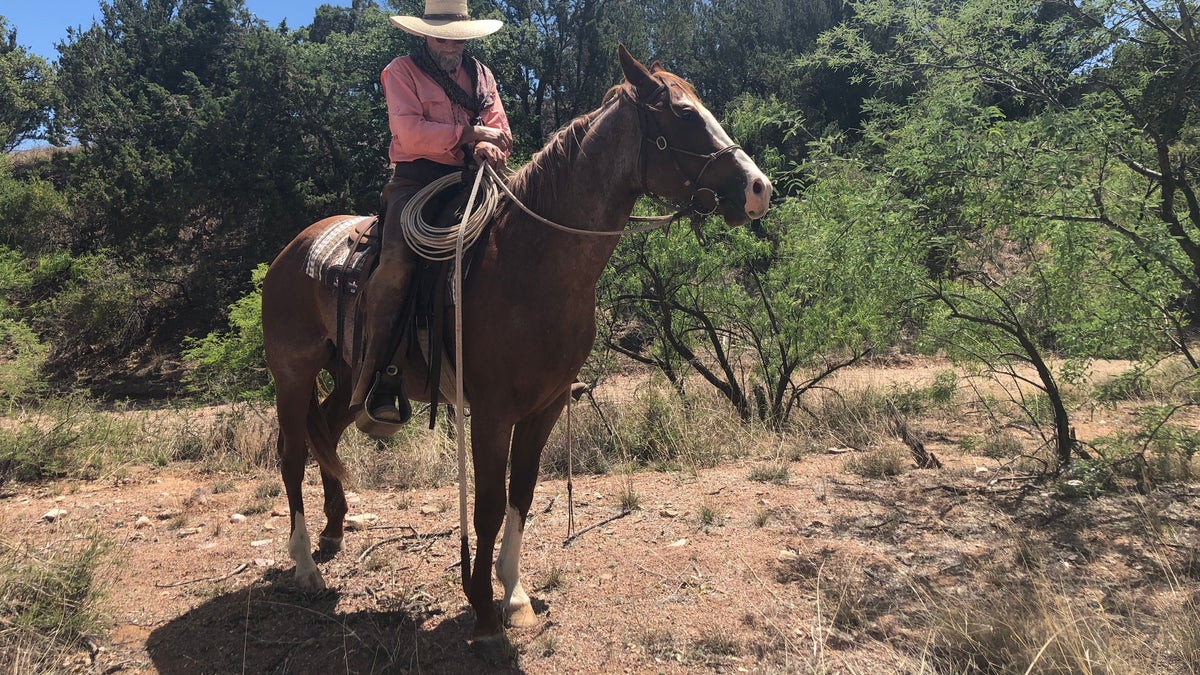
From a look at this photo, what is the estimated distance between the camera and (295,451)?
13.9 ft

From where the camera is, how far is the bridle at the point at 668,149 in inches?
112

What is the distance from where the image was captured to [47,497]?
5.72 meters

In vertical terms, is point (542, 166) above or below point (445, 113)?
below

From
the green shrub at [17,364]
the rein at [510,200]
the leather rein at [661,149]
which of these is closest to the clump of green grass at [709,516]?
the rein at [510,200]

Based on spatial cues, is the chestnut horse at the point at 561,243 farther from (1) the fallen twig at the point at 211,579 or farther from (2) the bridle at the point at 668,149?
(1) the fallen twig at the point at 211,579

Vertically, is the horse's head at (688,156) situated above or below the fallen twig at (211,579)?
above

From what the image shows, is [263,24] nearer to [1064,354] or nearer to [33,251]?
[33,251]

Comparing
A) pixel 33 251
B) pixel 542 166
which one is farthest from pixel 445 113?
pixel 33 251

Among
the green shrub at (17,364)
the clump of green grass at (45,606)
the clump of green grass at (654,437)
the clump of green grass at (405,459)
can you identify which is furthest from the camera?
the green shrub at (17,364)

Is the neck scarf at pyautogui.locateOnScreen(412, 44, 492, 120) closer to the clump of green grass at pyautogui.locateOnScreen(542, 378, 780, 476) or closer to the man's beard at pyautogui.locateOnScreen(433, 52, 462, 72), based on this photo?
the man's beard at pyautogui.locateOnScreen(433, 52, 462, 72)

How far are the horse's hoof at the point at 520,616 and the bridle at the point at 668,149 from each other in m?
2.28

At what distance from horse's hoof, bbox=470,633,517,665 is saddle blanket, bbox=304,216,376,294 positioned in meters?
2.02

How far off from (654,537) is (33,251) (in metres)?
25.4

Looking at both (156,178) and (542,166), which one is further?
(156,178)
